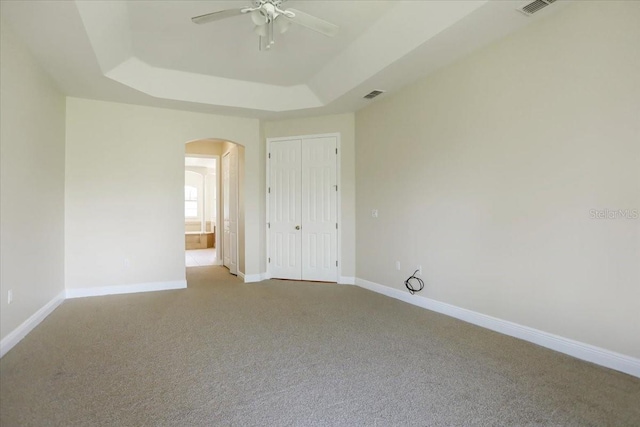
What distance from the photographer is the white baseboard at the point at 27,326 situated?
2752 mm

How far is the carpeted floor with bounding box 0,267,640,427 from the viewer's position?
1893mm

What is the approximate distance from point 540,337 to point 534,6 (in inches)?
107

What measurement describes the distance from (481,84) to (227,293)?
4.08 m

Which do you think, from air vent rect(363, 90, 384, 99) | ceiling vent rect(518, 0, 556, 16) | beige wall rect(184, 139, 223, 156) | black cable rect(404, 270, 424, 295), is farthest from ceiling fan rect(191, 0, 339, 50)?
beige wall rect(184, 139, 223, 156)

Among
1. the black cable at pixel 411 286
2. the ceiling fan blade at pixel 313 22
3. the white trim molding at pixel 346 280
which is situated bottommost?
the white trim molding at pixel 346 280

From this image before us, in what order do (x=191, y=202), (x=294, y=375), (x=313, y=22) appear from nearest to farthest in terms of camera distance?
(x=294, y=375), (x=313, y=22), (x=191, y=202)

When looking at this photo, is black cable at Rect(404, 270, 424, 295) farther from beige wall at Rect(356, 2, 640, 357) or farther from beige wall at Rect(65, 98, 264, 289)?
beige wall at Rect(65, 98, 264, 289)

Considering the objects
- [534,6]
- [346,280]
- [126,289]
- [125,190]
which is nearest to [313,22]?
[534,6]

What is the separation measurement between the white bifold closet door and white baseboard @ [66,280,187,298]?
1538 millimetres

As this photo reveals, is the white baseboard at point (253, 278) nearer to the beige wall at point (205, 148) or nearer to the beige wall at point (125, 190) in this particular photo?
the beige wall at point (125, 190)

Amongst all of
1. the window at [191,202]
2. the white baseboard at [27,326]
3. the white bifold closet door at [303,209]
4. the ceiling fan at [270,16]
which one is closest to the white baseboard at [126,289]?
the white baseboard at [27,326]

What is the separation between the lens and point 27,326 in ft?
10.5

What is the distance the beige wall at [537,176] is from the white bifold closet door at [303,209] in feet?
4.87

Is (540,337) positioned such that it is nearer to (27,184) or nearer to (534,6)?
(534,6)
